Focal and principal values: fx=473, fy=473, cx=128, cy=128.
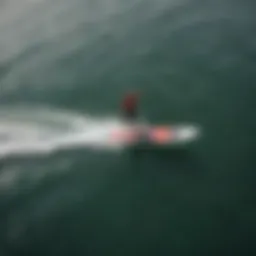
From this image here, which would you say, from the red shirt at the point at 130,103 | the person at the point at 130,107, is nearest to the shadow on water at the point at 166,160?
the person at the point at 130,107

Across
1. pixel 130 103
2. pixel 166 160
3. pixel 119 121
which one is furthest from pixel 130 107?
pixel 166 160

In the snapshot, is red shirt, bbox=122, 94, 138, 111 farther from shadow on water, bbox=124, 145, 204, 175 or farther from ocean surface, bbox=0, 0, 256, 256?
shadow on water, bbox=124, 145, 204, 175

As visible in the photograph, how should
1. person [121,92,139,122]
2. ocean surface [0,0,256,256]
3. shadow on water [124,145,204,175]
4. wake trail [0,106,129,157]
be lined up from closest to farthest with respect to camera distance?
ocean surface [0,0,256,256] → shadow on water [124,145,204,175] → wake trail [0,106,129,157] → person [121,92,139,122]

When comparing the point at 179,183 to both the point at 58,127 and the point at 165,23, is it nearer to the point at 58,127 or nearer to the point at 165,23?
the point at 58,127

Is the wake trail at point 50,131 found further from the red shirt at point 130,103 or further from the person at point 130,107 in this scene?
the red shirt at point 130,103

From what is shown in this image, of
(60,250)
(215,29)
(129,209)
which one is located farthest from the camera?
(215,29)

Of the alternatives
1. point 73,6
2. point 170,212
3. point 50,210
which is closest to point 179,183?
point 170,212

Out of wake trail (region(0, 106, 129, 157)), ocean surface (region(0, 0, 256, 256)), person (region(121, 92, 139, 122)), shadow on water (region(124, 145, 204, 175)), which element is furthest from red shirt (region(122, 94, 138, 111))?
shadow on water (region(124, 145, 204, 175))
